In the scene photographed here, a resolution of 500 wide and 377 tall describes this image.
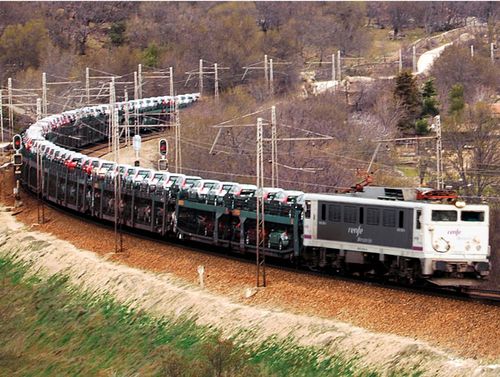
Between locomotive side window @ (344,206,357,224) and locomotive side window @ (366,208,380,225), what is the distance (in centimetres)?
52

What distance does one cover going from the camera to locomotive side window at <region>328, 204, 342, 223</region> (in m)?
38.5

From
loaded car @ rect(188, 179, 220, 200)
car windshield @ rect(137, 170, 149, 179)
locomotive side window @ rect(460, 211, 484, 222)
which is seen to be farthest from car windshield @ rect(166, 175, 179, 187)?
locomotive side window @ rect(460, 211, 484, 222)

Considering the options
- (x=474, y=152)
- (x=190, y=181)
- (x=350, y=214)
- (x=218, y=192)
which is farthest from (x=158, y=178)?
(x=474, y=152)

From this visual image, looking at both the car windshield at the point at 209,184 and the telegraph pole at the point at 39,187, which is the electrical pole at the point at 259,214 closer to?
the car windshield at the point at 209,184

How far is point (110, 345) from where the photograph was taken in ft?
128

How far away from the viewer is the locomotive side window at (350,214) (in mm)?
38062

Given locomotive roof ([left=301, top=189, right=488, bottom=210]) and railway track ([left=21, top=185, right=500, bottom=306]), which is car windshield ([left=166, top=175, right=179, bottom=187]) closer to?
railway track ([left=21, top=185, right=500, bottom=306])

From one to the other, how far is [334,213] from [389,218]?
87.7 inches

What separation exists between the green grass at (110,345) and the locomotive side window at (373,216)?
5410 millimetres

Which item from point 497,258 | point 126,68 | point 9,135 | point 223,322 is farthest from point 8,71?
point 223,322

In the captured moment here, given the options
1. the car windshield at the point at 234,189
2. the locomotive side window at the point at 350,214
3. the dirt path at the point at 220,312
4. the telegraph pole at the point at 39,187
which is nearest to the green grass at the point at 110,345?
the dirt path at the point at 220,312

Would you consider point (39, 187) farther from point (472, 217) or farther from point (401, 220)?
point (472, 217)

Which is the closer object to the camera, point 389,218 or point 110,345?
point 389,218

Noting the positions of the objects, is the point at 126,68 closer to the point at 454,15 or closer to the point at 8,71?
the point at 8,71
